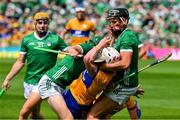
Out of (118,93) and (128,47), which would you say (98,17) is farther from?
(128,47)

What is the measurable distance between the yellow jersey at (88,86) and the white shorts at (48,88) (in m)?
0.46

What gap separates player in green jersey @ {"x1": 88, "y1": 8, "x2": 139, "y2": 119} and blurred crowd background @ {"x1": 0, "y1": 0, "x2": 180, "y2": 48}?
70.3ft

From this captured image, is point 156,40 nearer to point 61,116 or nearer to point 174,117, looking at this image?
point 174,117

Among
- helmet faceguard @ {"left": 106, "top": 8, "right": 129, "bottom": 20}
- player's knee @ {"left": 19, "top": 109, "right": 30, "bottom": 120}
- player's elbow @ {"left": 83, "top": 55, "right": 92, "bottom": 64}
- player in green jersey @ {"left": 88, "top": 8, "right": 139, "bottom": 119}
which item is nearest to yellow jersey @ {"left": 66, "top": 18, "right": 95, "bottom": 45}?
player's knee @ {"left": 19, "top": 109, "right": 30, "bottom": 120}

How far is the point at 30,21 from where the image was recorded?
32281mm

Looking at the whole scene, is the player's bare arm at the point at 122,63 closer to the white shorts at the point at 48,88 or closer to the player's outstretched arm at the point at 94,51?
the player's outstretched arm at the point at 94,51

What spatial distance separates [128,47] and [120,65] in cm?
28

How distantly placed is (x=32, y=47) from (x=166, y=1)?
22817mm

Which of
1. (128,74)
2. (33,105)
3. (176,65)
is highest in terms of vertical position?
(128,74)

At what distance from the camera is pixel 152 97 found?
1781cm

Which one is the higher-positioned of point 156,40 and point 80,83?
point 80,83

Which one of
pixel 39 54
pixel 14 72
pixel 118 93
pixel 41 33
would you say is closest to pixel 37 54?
pixel 39 54

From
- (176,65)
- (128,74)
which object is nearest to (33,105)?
(128,74)

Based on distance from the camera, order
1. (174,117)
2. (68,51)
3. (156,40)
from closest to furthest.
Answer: (68,51), (174,117), (156,40)
